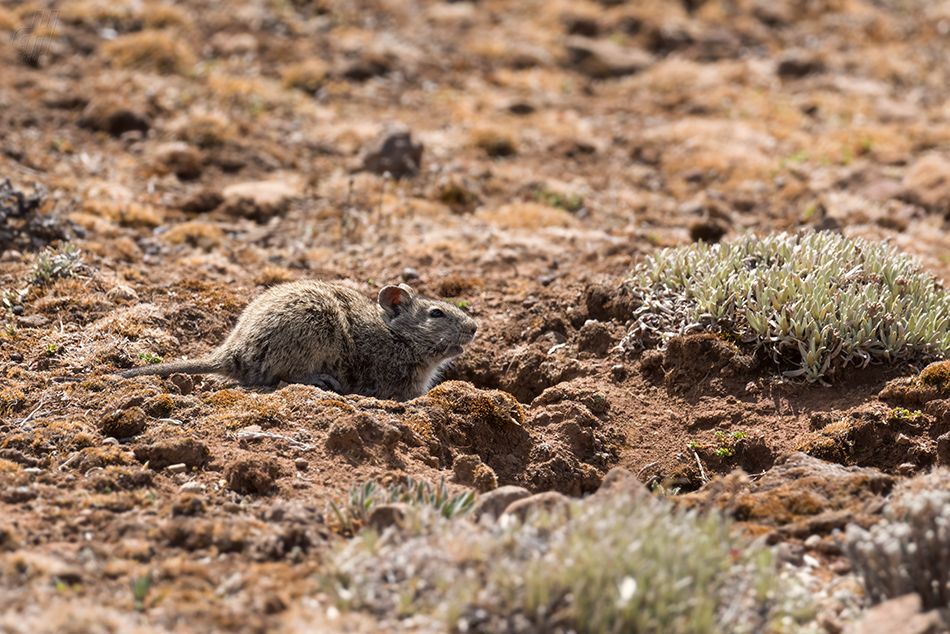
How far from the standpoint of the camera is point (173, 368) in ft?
19.7

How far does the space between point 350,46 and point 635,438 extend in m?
13.1

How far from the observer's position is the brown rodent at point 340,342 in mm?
6227

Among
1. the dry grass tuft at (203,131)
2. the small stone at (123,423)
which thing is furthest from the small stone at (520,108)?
the small stone at (123,423)

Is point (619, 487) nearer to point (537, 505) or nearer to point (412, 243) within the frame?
point (537, 505)

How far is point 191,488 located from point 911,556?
384 cm

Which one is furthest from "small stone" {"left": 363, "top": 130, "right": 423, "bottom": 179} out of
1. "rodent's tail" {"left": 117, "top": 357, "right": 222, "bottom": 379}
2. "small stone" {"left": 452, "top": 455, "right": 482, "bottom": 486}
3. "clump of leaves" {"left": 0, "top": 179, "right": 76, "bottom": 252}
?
"small stone" {"left": 452, "top": 455, "right": 482, "bottom": 486}

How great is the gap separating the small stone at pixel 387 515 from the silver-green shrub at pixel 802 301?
348 centimetres

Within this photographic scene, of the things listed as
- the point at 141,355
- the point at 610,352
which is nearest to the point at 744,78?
the point at 610,352

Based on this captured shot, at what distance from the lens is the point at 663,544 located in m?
3.62

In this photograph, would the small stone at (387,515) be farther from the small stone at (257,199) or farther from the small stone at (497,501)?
the small stone at (257,199)

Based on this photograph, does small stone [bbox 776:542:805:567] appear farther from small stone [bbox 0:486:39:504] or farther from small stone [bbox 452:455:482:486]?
small stone [bbox 0:486:39:504]

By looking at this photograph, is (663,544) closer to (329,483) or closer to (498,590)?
(498,590)

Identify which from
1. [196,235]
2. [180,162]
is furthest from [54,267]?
[180,162]

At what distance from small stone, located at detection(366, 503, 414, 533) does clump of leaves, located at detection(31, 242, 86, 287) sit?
4.97 meters
